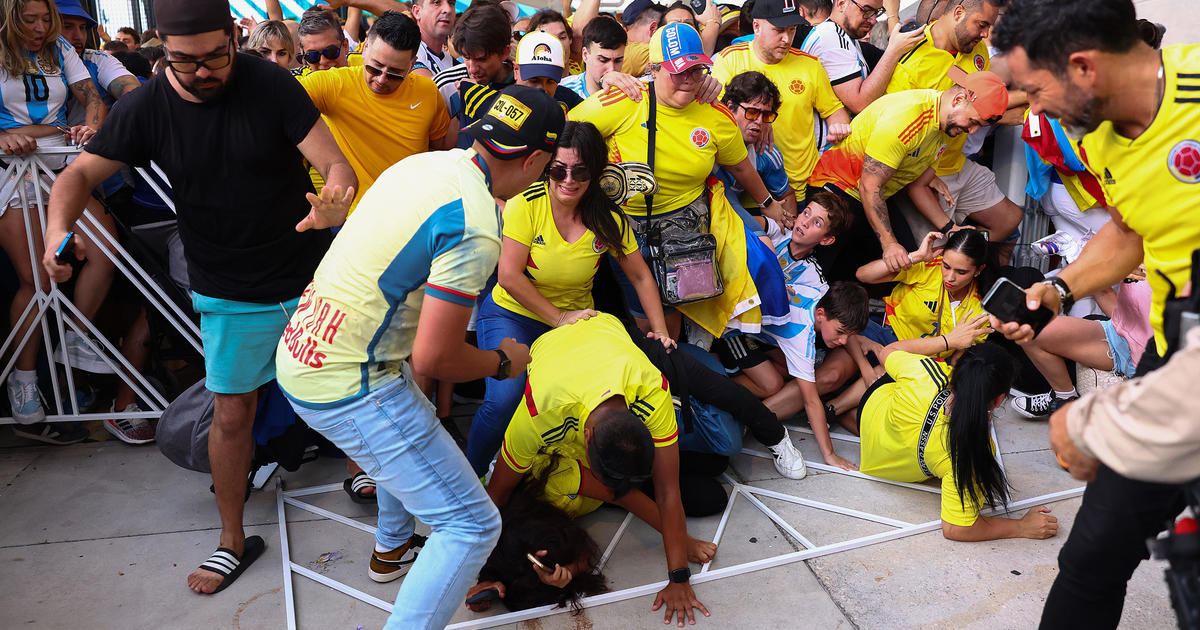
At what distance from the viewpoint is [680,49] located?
375 centimetres

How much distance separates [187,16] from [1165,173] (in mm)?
2571

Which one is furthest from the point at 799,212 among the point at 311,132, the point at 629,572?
the point at 311,132

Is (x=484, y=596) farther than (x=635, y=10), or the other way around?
(x=635, y=10)

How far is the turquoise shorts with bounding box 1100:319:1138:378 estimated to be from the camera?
3867 mm

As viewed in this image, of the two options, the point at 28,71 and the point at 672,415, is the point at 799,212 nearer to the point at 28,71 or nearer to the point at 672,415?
the point at 672,415

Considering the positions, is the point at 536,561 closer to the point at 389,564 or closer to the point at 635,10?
the point at 389,564

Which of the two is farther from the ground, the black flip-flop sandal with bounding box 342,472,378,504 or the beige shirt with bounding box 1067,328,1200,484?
the beige shirt with bounding box 1067,328,1200,484

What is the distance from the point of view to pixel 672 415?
9.95 feet

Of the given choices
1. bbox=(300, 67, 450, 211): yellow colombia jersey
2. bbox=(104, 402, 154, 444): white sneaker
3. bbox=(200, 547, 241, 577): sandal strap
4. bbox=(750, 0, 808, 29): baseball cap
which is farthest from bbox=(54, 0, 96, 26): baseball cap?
bbox=(750, 0, 808, 29): baseball cap

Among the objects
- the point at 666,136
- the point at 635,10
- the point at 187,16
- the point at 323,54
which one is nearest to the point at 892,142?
the point at 666,136

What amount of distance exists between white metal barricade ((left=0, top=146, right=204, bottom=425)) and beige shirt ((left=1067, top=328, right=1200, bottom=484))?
3.63 m

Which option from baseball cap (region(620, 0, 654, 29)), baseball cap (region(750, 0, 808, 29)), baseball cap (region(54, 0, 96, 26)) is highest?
baseball cap (region(54, 0, 96, 26))

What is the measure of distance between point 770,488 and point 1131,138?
220 centimetres

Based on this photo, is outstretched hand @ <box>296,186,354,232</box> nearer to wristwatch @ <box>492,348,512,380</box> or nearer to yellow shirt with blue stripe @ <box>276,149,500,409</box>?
yellow shirt with blue stripe @ <box>276,149,500,409</box>
